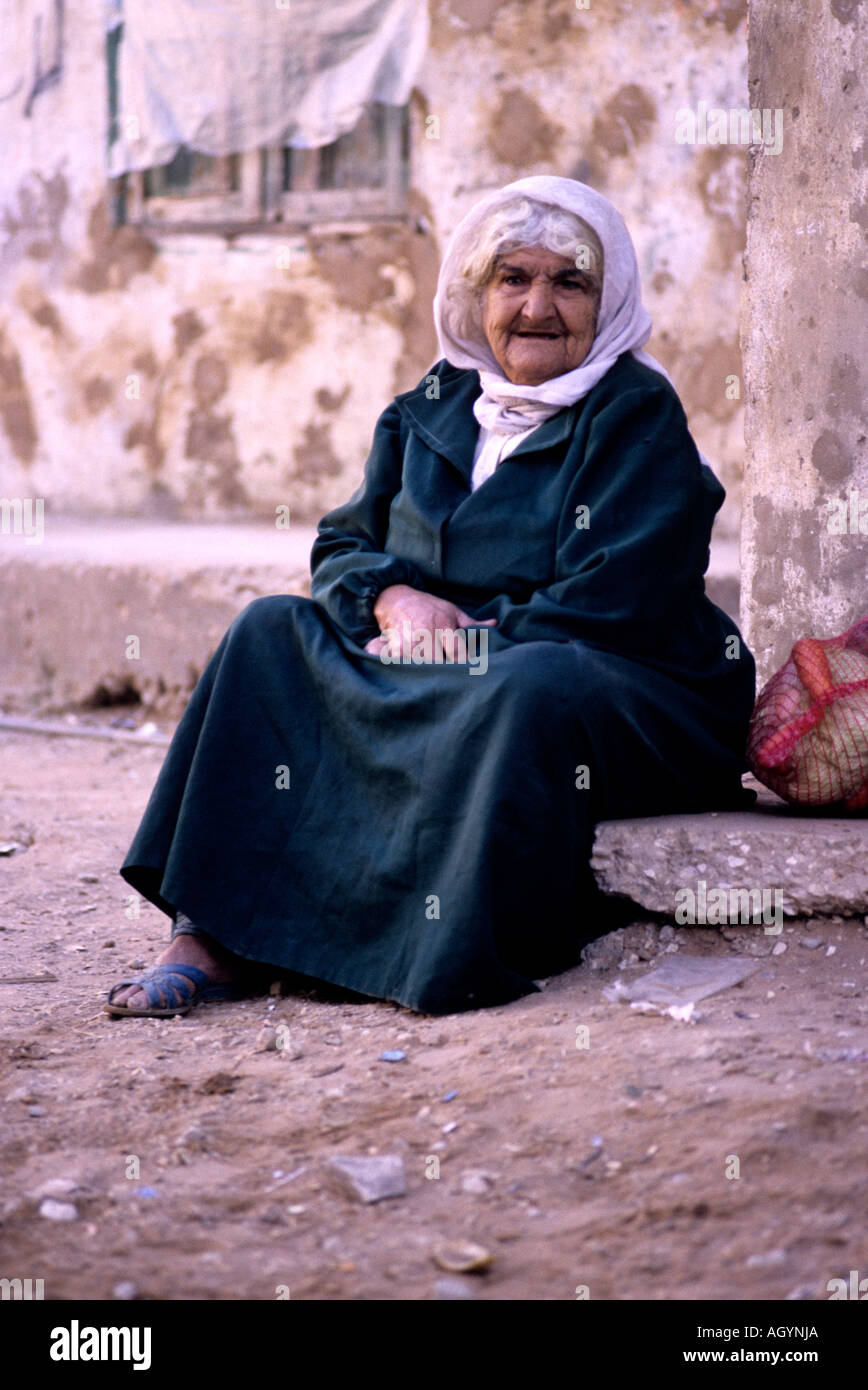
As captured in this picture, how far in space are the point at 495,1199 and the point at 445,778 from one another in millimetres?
962

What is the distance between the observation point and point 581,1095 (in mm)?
2557

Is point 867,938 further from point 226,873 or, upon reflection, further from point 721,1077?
point 226,873

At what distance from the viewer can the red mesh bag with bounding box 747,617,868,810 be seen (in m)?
3.24

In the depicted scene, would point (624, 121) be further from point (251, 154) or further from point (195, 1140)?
point (195, 1140)

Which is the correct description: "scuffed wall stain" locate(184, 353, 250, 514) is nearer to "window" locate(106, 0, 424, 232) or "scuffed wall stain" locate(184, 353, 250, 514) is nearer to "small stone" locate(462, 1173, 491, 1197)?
"window" locate(106, 0, 424, 232)

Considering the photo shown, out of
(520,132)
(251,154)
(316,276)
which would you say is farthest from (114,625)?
(520,132)

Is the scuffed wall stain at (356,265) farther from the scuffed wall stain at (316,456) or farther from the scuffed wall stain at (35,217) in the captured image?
the scuffed wall stain at (35,217)

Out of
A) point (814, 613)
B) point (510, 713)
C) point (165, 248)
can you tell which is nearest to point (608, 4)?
point (165, 248)

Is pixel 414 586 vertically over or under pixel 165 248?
under

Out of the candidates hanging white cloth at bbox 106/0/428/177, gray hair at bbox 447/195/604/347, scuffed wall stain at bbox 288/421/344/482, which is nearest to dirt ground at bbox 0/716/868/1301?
gray hair at bbox 447/195/604/347

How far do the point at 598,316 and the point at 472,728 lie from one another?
986 millimetres

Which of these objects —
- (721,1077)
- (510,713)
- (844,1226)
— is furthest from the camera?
(510,713)

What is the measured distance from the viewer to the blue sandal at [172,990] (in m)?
3.23

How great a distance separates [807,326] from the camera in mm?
3861
